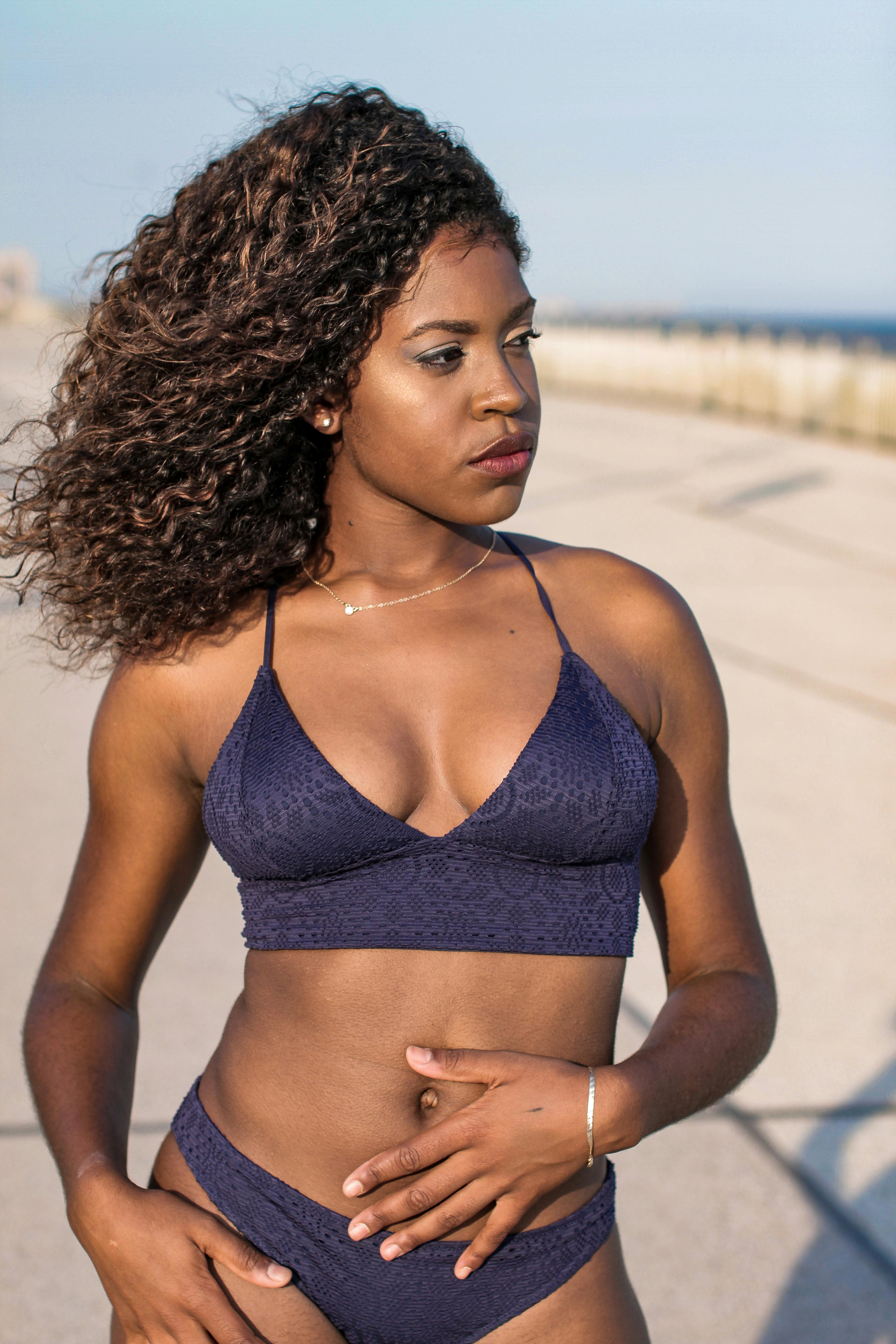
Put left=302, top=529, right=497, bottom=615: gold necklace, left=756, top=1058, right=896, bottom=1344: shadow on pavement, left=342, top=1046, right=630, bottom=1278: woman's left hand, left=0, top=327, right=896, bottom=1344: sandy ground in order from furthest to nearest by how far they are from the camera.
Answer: left=0, top=327, right=896, bottom=1344: sandy ground
left=756, top=1058, right=896, bottom=1344: shadow on pavement
left=302, top=529, right=497, bottom=615: gold necklace
left=342, top=1046, right=630, bottom=1278: woman's left hand

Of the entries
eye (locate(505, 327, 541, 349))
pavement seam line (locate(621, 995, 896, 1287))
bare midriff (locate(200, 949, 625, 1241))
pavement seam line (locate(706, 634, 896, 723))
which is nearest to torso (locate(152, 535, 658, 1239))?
bare midriff (locate(200, 949, 625, 1241))

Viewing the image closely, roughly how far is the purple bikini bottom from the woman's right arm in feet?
0.17

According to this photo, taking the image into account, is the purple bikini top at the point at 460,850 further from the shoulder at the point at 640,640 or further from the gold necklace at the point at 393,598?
the gold necklace at the point at 393,598

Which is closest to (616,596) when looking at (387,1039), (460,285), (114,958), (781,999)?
(460,285)

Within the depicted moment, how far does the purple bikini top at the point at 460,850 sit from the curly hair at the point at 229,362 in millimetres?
315

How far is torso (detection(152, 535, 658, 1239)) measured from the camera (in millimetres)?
1587

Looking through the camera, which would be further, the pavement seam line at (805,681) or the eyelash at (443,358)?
the pavement seam line at (805,681)

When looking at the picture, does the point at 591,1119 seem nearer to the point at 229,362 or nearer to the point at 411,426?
the point at 411,426

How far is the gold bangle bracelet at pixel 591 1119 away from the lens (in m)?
1.48

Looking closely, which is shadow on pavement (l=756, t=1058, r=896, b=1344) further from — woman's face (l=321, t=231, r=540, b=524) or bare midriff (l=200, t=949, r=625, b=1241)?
woman's face (l=321, t=231, r=540, b=524)

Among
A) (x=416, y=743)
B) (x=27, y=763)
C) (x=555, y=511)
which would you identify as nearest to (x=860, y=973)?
(x=416, y=743)

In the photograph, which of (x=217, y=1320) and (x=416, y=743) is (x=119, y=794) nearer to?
(x=416, y=743)

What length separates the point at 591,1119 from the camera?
148cm

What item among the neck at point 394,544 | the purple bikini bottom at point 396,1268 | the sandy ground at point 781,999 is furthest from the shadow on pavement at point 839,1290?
the neck at point 394,544
